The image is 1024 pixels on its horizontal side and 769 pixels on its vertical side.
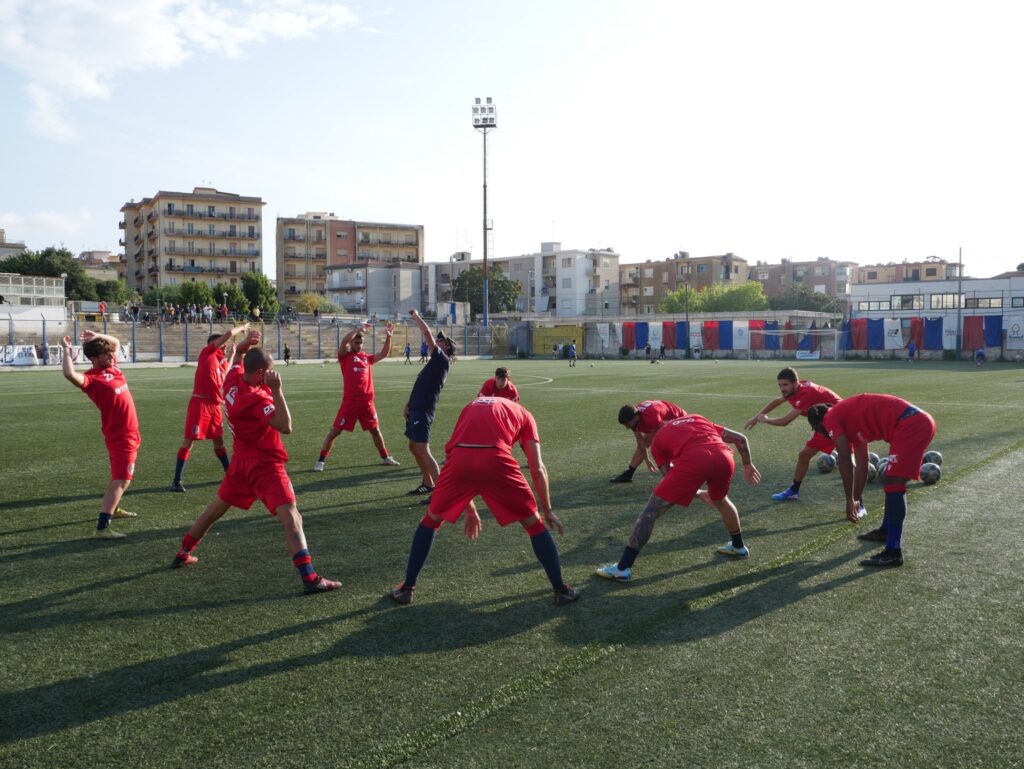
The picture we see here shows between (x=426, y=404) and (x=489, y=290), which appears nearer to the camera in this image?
(x=426, y=404)

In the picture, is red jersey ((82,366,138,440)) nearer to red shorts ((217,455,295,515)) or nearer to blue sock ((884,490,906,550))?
red shorts ((217,455,295,515))

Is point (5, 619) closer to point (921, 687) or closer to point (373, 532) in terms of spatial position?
point (373, 532)

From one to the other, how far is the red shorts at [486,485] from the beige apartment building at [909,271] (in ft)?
361

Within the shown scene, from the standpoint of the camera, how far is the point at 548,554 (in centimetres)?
571

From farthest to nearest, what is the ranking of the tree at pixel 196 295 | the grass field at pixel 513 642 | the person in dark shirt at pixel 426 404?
1. the tree at pixel 196 295
2. the person in dark shirt at pixel 426 404
3. the grass field at pixel 513 642

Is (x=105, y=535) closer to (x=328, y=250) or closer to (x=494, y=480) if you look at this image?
(x=494, y=480)

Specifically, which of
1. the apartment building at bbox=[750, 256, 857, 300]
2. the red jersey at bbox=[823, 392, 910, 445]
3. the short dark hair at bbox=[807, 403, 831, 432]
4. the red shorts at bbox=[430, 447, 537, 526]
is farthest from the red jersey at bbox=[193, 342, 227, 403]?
the apartment building at bbox=[750, 256, 857, 300]

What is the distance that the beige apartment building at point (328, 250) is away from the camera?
10754cm

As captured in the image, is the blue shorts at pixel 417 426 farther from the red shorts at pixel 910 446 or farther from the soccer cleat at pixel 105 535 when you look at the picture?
the red shorts at pixel 910 446

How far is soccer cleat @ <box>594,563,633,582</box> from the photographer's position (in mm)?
6395

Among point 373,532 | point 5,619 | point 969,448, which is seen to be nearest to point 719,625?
point 373,532

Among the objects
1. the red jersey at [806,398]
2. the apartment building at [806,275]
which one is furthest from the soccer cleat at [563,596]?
the apartment building at [806,275]

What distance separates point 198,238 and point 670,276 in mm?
61840

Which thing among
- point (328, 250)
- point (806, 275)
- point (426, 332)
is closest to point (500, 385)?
point (426, 332)
